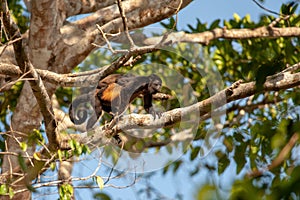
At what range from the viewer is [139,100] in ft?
20.4

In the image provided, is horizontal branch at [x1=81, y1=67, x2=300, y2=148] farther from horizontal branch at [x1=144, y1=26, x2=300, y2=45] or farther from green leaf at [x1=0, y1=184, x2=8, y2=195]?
horizontal branch at [x1=144, y1=26, x2=300, y2=45]

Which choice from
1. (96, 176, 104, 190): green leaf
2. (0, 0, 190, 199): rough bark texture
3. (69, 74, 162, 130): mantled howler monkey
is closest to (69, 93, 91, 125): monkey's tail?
(69, 74, 162, 130): mantled howler monkey

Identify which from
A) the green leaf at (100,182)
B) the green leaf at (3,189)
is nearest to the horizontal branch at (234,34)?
the green leaf at (100,182)

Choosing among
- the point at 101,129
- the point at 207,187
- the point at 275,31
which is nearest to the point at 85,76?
the point at 101,129

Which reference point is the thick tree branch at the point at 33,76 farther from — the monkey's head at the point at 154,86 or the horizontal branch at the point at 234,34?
the horizontal branch at the point at 234,34

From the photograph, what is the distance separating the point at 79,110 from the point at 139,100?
3.57ft

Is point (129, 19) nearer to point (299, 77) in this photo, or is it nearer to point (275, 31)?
point (275, 31)

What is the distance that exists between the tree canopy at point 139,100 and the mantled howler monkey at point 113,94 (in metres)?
0.09

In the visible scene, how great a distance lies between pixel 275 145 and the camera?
1320 millimetres

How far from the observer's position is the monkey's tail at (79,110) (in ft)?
17.0

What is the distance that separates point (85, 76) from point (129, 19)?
4.60 feet

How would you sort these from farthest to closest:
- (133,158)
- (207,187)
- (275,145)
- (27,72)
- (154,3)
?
(154,3), (133,158), (27,72), (275,145), (207,187)

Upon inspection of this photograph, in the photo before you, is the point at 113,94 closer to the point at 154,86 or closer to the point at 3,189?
the point at 154,86

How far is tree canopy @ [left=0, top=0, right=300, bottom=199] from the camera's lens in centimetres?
332
